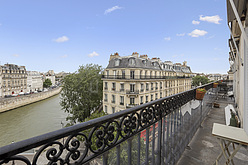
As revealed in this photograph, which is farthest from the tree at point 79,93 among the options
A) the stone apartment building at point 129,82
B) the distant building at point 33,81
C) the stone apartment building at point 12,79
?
the distant building at point 33,81

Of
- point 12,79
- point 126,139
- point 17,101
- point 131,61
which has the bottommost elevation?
point 17,101

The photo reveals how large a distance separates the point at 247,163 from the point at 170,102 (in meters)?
1.48

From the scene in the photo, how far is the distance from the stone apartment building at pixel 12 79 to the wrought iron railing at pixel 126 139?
42777mm

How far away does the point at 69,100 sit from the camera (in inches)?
602

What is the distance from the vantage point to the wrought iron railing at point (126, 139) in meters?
0.57

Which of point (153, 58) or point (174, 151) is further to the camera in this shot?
point (153, 58)

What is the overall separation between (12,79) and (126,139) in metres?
46.2

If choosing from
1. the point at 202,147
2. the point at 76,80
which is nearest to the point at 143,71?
the point at 76,80

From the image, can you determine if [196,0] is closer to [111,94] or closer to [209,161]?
[209,161]

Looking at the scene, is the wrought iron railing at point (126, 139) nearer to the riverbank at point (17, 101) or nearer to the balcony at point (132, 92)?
the balcony at point (132, 92)

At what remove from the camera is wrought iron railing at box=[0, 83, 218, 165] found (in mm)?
568

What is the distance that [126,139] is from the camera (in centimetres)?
103

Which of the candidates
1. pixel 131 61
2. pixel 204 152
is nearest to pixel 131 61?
pixel 131 61

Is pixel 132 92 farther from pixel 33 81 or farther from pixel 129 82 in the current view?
pixel 33 81
